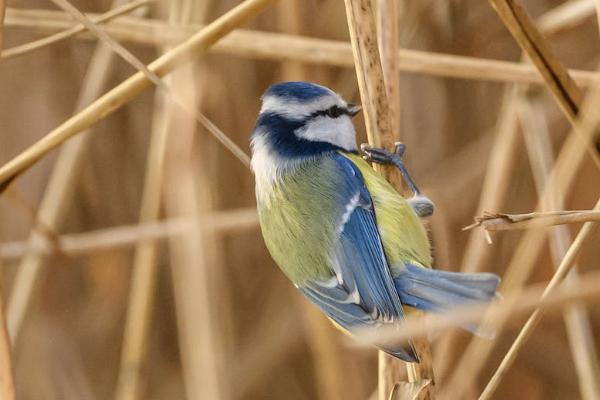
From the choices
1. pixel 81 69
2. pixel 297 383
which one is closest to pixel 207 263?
pixel 297 383

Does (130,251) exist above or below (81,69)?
below

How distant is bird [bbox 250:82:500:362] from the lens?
3.31ft

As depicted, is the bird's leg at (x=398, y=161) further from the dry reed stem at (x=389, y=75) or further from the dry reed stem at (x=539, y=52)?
the dry reed stem at (x=539, y=52)

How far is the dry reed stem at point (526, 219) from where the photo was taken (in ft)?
2.30

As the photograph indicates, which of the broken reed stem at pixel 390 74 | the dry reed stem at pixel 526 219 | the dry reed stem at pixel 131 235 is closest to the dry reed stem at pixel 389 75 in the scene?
the broken reed stem at pixel 390 74

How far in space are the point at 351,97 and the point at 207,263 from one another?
48 centimetres

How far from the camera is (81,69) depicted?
185 cm

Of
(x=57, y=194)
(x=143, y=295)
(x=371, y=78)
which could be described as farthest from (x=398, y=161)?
(x=57, y=194)

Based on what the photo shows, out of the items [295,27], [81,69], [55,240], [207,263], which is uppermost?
[81,69]

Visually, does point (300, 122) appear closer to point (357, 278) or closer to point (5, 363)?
point (357, 278)

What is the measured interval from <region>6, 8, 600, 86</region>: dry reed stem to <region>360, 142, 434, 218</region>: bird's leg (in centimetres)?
19

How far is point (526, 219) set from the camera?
700 mm

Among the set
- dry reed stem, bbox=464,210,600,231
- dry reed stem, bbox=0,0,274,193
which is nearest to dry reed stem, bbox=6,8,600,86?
dry reed stem, bbox=0,0,274,193

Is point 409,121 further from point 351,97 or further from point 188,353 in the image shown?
point 188,353
